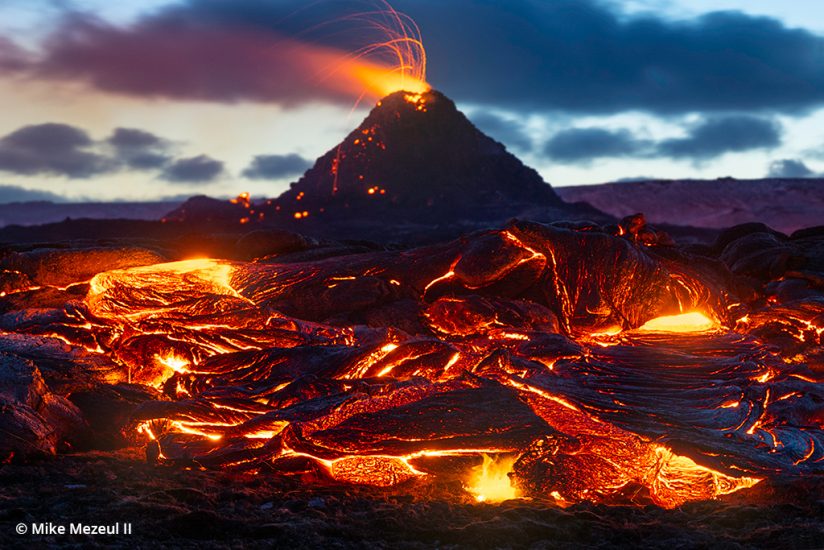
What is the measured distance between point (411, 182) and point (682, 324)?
5854cm

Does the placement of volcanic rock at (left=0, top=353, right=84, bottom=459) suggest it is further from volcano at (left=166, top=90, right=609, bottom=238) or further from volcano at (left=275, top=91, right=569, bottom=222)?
volcano at (left=275, top=91, right=569, bottom=222)

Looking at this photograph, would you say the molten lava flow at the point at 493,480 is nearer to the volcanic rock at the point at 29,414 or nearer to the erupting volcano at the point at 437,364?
the erupting volcano at the point at 437,364

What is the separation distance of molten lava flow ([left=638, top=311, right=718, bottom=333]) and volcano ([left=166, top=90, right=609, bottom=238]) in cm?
5394

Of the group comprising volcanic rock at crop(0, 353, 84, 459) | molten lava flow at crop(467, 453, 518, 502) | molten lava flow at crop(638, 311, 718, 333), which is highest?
molten lava flow at crop(638, 311, 718, 333)

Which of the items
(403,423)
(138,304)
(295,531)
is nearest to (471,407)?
(403,423)

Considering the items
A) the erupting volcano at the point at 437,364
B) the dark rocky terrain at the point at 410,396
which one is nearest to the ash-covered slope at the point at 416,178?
the erupting volcano at the point at 437,364

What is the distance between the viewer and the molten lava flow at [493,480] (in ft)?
23.6

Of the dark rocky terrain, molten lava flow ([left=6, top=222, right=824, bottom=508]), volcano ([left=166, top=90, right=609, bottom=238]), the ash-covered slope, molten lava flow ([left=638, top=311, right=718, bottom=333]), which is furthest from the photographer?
the ash-covered slope

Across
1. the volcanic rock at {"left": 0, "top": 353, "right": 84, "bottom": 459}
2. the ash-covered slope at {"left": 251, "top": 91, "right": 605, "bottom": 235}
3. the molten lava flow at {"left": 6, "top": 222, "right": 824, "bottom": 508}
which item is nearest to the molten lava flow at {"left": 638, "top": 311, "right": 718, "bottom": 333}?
the molten lava flow at {"left": 6, "top": 222, "right": 824, "bottom": 508}

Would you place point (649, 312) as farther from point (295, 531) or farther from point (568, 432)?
point (295, 531)

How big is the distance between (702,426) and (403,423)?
2433 millimetres

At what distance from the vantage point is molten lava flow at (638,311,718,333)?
9.47 m

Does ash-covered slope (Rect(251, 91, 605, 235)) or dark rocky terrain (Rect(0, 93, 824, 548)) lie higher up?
ash-covered slope (Rect(251, 91, 605, 235))

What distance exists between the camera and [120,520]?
614cm
